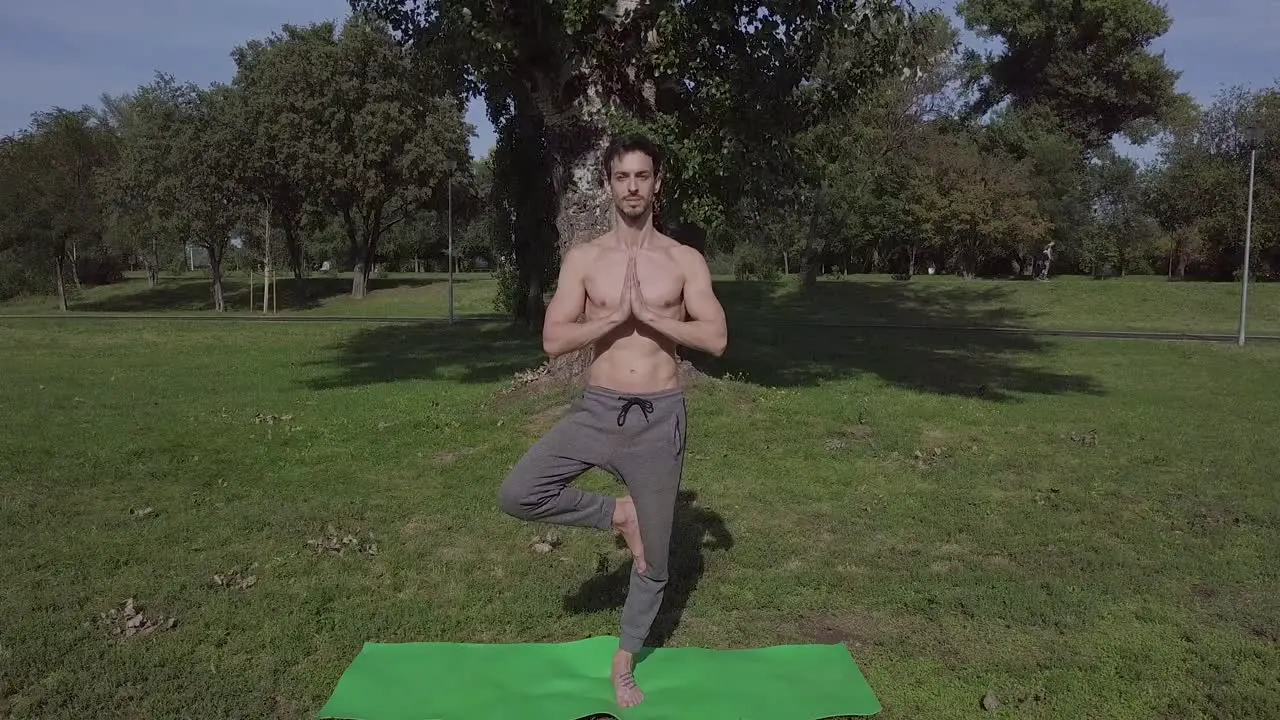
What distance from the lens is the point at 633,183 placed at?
3.71 metres

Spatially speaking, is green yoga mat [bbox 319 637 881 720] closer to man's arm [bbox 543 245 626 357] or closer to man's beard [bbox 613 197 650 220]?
man's arm [bbox 543 245 626 357]

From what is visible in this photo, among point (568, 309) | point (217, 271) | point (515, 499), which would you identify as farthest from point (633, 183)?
point (217, 271)

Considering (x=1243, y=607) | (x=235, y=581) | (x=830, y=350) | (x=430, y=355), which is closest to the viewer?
(x=1243, y=607)

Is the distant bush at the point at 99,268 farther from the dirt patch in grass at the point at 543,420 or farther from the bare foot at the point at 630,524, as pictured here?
the bare foot at the point at 630,524

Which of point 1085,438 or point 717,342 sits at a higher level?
point 717,342

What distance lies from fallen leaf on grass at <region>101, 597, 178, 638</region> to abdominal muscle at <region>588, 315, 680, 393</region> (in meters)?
2.74

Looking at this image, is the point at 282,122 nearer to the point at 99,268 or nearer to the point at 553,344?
the point at 99,268

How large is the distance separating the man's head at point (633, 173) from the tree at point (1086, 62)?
47623 mm

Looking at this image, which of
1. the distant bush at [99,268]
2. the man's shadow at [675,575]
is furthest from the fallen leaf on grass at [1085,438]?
the distant bush at [99,268]

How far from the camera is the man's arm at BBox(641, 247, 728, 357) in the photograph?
12.1ft

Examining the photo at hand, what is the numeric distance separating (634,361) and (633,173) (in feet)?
2.53

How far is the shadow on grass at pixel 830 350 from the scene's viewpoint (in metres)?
14.3

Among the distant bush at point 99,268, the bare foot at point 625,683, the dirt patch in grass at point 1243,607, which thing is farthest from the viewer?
the distant bush at point 99,268

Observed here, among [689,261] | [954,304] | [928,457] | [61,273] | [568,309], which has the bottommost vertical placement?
[928,457]
